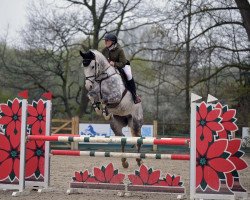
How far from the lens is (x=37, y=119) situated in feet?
19.5

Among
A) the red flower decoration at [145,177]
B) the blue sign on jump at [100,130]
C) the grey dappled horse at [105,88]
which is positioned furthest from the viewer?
the blue sign on jump at [100,130]

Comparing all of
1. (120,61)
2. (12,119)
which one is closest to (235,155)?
(120,61)

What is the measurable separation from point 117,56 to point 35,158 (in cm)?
189

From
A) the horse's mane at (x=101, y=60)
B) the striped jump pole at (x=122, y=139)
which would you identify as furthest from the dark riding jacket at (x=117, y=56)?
the striped jump pole at (x=122, y=139)

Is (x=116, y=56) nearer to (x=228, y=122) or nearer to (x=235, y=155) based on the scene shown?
(x=228, y=122)

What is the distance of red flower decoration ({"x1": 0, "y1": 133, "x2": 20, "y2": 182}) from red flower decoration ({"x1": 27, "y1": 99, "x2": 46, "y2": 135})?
0.40 meters

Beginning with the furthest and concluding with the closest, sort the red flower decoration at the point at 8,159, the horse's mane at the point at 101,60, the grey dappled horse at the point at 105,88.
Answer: the horse's mane at the point at 101,60
the grey dappled horse at the point at 105,88
the red flower decoration at the point at 8,159

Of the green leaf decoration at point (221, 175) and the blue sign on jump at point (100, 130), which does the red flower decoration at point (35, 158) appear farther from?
the blue sign on jump at point (100, 130)

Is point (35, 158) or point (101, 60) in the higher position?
point (101, 60)

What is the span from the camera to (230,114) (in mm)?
Answer: 5012

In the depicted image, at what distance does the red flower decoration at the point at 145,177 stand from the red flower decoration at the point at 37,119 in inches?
53.2

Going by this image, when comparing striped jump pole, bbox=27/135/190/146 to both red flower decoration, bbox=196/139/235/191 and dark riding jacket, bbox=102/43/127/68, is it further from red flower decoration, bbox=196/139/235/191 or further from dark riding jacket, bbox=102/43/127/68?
dark riding jacket, bbox=102/43/127/68

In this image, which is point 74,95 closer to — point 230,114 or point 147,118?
point 147,118

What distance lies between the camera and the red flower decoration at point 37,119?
5902 mm
